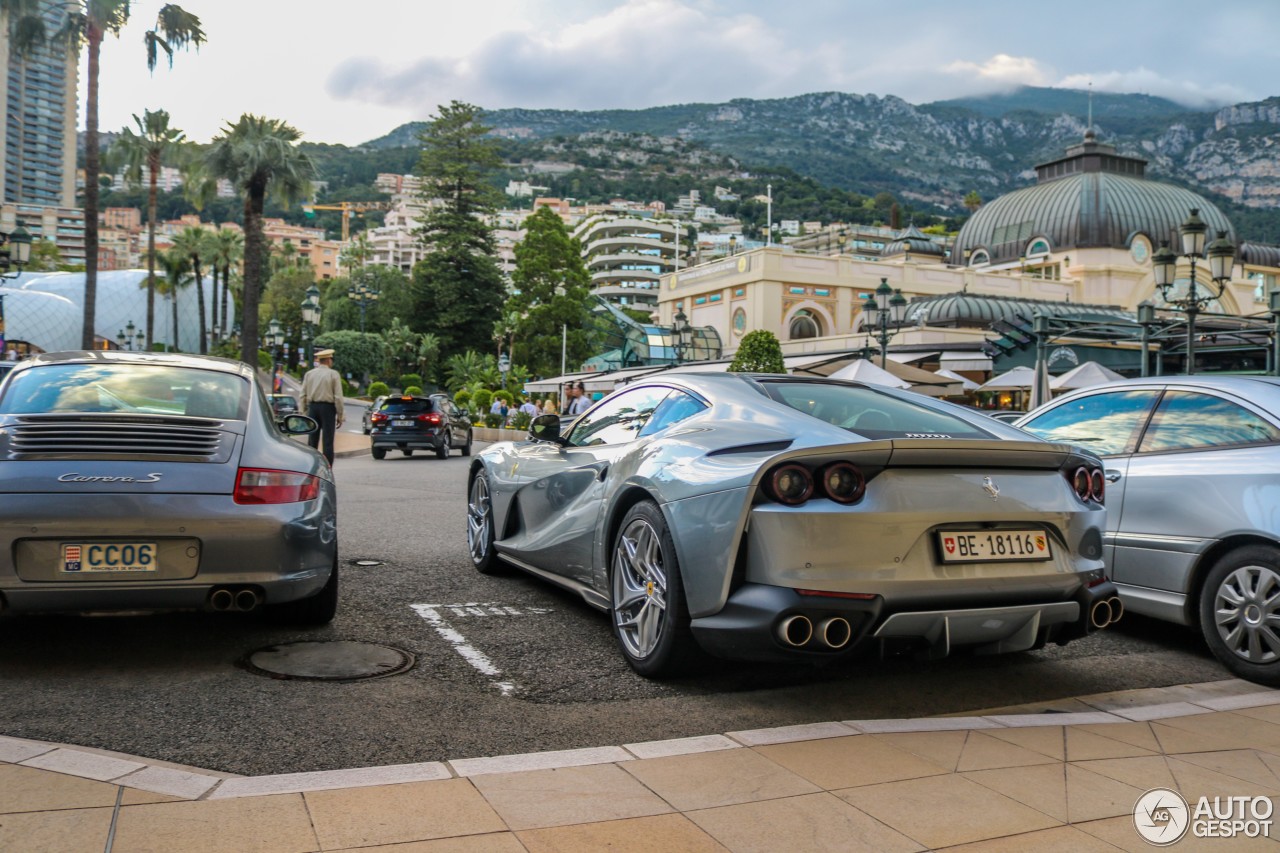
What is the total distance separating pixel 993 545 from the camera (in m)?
3.89

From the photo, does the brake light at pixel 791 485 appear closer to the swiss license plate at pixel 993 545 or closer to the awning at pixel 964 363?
the swiss license plate at pixel 993 545

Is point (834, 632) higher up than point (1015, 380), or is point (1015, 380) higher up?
point (1015, 380)

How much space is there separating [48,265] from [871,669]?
152915mm

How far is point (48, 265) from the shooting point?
135000 mm

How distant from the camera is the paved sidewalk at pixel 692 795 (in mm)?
2660

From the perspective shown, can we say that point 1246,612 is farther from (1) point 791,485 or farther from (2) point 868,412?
(1) point 791,485

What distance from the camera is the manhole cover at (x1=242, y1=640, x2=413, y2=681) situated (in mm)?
4320

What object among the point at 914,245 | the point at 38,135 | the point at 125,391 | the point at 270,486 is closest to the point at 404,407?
the point at 125,391

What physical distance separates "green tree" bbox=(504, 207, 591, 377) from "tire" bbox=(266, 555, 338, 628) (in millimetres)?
62265

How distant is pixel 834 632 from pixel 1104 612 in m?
1.23

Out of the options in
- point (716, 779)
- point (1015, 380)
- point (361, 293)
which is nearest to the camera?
point (716, 779)

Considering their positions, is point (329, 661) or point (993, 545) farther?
point (329, 661)

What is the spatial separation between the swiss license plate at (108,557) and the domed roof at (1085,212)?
2781 inches

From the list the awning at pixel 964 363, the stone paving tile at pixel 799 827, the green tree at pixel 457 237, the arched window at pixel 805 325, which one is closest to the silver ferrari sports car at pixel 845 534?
the stone paving tile at pixel 799 827
